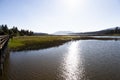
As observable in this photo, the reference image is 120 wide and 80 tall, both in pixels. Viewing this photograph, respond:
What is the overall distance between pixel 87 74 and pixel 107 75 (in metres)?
2.81

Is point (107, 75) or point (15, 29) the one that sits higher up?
point (15, 29)

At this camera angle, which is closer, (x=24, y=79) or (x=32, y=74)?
(x=24, y=79)

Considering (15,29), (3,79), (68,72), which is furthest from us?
(15,29)

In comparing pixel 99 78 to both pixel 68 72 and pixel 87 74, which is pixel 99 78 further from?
pixel 68 72

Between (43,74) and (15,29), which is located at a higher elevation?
(15,29)

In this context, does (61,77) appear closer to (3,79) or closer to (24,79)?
(24,79)

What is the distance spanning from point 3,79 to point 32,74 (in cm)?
397

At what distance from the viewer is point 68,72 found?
19.9m

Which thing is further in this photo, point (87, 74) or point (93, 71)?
point (93, 71)

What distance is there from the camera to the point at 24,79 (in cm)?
1728

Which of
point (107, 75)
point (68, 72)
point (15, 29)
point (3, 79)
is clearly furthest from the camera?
point (15, 29)

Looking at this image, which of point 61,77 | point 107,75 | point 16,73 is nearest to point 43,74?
point 61,77

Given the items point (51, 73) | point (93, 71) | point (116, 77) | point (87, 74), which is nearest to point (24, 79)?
point (51, 73)

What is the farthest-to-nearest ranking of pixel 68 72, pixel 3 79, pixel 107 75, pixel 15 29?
1. pixel 15 29
2. pixel 68 72
3. pixel 107 75
4. pixel 3 79
